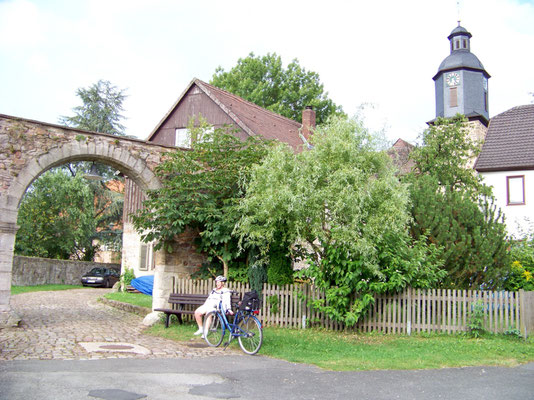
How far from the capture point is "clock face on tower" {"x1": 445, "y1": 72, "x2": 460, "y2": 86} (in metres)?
33.6

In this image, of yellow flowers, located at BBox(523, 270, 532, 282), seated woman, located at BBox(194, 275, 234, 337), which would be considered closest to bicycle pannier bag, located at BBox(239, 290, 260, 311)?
seated woman, located at BBox(194, 275, 234, 337)

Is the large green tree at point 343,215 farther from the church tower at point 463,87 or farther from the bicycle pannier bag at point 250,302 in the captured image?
the church tower at point 463,87

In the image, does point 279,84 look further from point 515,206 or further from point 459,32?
point 515,206

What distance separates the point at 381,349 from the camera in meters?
10.5

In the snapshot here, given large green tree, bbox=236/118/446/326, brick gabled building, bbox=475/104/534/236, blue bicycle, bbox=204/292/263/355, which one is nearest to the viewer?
blue bicycle, bbox=204/292/263/355

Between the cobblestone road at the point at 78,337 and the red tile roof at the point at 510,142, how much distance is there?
18.0 metres

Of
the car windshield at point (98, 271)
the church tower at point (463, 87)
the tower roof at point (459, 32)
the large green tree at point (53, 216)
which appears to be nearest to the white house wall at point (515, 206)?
the church tower at point (463, 87)

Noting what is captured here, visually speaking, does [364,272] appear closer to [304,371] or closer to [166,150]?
[304,371]

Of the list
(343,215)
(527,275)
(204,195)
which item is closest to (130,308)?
(204,195)

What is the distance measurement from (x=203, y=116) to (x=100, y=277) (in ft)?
39.6

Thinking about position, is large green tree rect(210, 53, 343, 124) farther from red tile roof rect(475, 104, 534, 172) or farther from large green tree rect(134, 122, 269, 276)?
large green tree rect(134, 122, 269, 276)

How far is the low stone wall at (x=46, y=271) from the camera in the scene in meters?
27.4

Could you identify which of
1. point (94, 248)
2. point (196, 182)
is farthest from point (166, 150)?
point (94, 248)

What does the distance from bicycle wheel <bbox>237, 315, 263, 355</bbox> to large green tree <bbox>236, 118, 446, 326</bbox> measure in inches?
99.0
